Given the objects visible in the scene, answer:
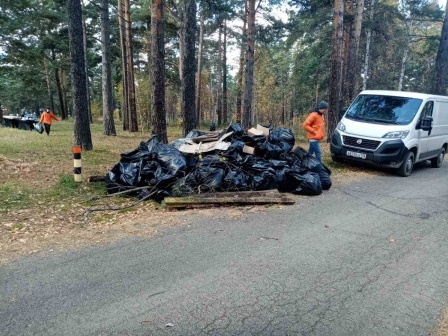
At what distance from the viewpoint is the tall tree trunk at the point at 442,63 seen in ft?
60.1

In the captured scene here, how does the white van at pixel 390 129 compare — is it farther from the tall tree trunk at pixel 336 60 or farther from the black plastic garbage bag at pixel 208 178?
the black plastic garbage bag at pixel 208 178

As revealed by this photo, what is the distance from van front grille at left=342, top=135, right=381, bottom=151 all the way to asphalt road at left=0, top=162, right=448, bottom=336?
4.02 metres

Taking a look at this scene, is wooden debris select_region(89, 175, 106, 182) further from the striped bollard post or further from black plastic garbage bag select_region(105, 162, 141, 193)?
black plastic garbage bag select_region(105, 162, 141, 193)

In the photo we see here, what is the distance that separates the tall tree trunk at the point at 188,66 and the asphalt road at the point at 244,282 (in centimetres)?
695

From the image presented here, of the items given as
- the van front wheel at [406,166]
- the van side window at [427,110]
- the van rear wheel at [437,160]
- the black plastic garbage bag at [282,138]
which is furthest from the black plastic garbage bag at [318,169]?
the van rear wheel at [437,160]

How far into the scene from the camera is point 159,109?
11336mm

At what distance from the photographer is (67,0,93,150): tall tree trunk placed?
10219 millimetres

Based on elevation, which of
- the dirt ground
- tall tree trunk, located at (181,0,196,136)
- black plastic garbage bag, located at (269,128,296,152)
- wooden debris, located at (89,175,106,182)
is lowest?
the dirt ground

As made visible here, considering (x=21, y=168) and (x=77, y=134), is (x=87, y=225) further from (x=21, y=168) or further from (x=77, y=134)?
(x=77, y=134)

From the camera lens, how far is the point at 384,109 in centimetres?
998

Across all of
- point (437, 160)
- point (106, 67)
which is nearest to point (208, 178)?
point (437, 160)

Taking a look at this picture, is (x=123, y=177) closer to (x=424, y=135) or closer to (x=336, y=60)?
(x=424, y=135)

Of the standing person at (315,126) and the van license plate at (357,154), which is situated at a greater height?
the standing person at (315,126)

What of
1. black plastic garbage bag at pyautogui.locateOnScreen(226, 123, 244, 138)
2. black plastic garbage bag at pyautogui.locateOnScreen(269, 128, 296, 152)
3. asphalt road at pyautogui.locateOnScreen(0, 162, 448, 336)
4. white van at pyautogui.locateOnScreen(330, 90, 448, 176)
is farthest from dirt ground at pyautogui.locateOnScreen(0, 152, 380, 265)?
white van at pyautogui.locateOnScreen(330, 90, 448, 176)
